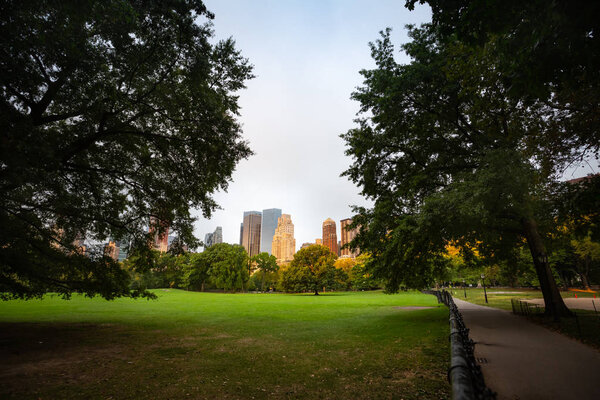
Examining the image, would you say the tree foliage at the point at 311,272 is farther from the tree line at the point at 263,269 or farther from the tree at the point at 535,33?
the tree at the point at 535,33

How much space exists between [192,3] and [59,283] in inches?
472

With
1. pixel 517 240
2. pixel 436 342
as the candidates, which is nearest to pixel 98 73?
pixel 436 342

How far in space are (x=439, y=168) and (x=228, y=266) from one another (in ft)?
199

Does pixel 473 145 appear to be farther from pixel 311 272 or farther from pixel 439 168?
pixel 311 272

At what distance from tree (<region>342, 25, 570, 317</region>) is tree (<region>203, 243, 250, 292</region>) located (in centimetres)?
5711

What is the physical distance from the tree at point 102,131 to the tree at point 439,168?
26.1ft

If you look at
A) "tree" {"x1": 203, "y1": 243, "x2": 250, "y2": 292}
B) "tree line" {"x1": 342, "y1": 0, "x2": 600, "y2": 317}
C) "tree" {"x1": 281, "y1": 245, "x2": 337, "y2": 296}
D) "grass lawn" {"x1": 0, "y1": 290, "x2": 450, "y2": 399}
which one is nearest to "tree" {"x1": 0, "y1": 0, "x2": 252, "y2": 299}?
"grass lawn" {"x1": 0, "y1": 290, "x2": 450, "y2": 399}

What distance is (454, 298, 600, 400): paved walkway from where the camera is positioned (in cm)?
479

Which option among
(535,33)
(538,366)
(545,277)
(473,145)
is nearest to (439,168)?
(473,145)

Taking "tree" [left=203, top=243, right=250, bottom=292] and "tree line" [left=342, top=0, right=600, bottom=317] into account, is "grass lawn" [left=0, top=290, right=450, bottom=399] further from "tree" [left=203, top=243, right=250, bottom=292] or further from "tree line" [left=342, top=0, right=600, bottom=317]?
"tree" [left=203, top=243, right=250, bottom=292]

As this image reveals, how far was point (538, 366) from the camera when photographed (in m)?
6.25

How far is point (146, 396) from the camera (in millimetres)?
5230

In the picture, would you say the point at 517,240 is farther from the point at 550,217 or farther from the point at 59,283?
the point at 59,283

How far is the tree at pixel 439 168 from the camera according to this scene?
11.2 metres
